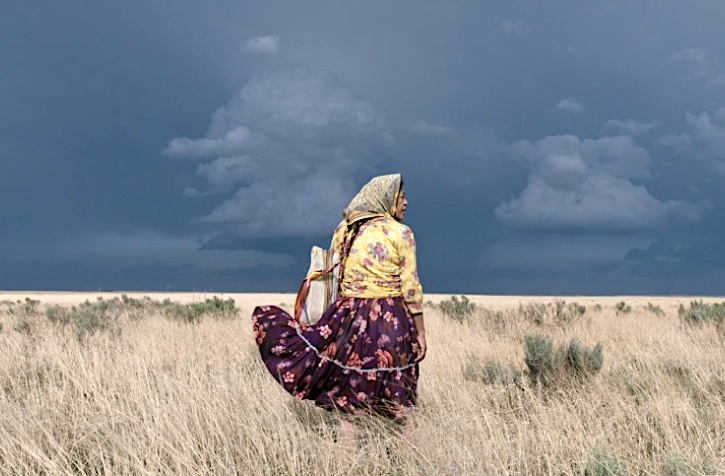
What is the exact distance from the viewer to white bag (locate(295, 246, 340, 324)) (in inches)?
195

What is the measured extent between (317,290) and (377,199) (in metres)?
0.84

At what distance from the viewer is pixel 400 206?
4938 millimetres

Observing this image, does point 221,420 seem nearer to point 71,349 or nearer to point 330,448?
point 330,448

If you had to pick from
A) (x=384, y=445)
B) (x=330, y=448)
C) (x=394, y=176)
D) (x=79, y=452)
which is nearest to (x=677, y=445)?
(x=384, y=445)

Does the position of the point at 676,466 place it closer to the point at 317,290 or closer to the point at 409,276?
the point at 409,276

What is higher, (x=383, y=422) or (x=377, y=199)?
(x=377, y=199)

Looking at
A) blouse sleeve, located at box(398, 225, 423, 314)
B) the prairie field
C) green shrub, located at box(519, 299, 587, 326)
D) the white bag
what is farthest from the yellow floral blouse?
green shrub, located at box(519, 299, 587, 326)

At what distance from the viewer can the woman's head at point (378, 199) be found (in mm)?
4824

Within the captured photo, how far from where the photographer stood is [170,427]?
455 cm

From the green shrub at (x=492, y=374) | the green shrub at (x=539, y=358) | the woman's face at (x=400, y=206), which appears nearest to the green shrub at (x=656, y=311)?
the green shrub at (x=539, y=358)

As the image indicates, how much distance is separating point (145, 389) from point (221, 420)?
64.1 inches

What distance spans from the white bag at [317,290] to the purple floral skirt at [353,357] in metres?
0.20

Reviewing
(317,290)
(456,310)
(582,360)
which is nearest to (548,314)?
(456,310)

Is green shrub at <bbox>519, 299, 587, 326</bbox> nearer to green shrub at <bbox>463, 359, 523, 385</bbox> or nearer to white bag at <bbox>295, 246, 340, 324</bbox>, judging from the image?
green shrub at <bbox>463, 359, 523, 385</bbox>
